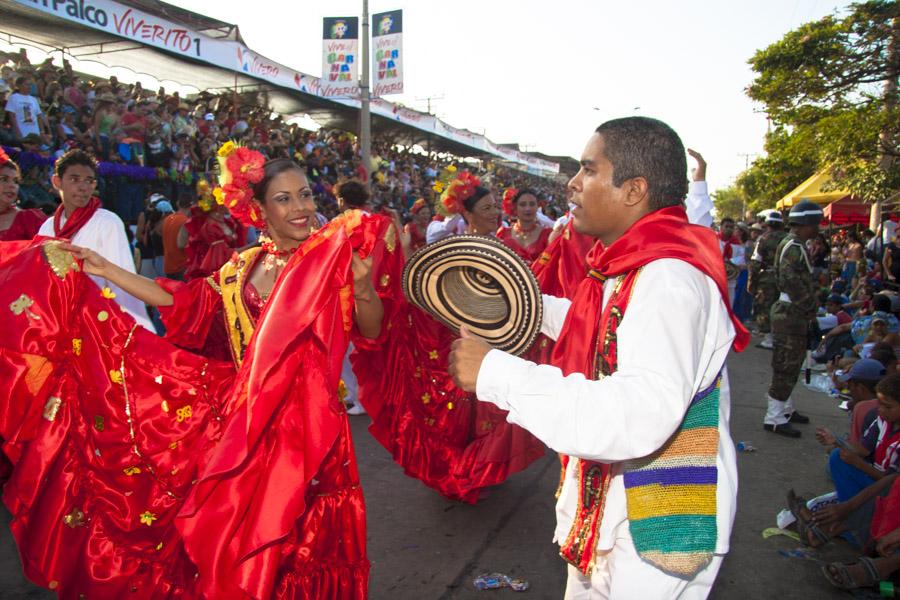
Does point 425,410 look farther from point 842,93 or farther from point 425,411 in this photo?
point 842,93

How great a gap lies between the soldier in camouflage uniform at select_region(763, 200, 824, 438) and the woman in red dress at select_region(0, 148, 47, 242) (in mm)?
5965

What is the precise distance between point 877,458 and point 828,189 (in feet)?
51.7

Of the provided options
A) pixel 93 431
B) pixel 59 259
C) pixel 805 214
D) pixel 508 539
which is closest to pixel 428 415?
pixel 508 539

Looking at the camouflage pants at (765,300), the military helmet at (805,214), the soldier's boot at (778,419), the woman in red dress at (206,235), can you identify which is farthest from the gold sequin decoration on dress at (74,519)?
the camouflage pants at (765,300)

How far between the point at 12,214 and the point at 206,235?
236cm

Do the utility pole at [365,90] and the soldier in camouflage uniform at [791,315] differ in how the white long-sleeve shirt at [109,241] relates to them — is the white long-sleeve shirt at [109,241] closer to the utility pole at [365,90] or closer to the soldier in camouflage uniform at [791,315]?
the soldier in camouflage uniform at [791,315]

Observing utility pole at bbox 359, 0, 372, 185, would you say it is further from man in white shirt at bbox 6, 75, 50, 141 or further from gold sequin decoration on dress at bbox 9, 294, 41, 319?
gold sequin decoration on dress at bbox 9, 294, 41, 319

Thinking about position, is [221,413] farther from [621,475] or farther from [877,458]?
[877,458]

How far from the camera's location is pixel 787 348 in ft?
19.5

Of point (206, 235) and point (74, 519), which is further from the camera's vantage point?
point (206, 235)

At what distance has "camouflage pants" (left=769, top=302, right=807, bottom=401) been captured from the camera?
19.4 ft

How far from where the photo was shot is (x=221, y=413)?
2934 mm

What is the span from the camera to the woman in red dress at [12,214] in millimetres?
4551

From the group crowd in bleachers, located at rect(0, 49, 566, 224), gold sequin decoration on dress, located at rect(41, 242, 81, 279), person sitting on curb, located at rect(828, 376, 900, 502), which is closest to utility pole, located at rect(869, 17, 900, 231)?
crowd in bleachers, located at rect(0, 49, 566, 224)
